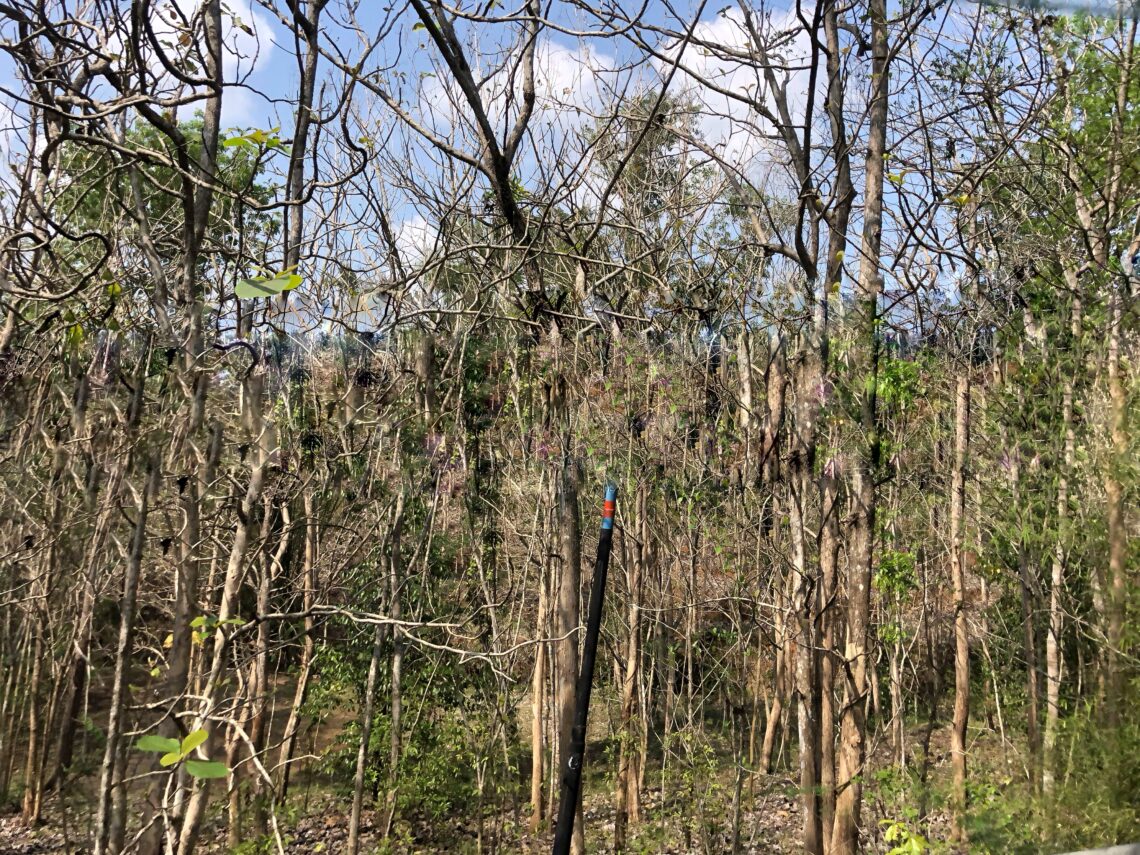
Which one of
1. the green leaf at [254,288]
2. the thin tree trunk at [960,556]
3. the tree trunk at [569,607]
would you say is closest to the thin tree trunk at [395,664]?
the tree trunk at [569,607]

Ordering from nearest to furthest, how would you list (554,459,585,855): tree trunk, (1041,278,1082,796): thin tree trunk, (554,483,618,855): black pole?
1. (554,483,618,855): black pole
2. (554,459,585,855): tree trunk
3. (1041,278,1082,796): thin tree trunk

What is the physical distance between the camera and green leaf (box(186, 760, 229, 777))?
897 mm

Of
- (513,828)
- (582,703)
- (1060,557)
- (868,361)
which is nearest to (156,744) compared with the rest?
(582,703)

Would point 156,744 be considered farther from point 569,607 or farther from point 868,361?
point 868,361

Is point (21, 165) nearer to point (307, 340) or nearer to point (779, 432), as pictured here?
point (307, 340)

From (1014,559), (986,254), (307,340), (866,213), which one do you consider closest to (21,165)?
(307,340)

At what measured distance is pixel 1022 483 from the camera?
545 centimetres

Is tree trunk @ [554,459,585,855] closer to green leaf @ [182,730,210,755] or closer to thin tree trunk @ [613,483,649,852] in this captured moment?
green leaf @ [182,730,210,755]

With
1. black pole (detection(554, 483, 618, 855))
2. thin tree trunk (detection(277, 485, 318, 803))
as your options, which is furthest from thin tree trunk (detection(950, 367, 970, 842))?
thin tree trunk (detection(277, 485, 318, 803))

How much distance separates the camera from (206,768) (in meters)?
0.92

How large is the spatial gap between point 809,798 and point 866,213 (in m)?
3.06

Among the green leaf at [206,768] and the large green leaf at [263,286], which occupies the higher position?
the large green leaf at [263,286]

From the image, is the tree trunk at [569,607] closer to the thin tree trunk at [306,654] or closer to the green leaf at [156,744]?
the thin tree trunk at [306,654]

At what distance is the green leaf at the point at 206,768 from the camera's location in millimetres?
897
